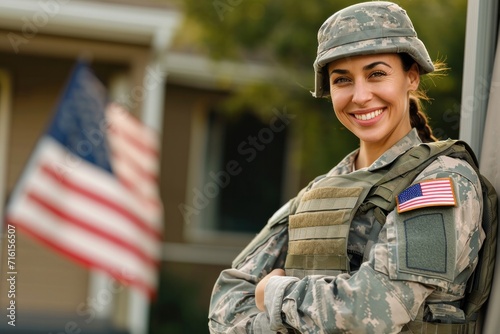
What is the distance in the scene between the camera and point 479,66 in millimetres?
2631

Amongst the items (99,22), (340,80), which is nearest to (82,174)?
(99,22)

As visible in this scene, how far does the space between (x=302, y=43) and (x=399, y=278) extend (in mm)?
7064

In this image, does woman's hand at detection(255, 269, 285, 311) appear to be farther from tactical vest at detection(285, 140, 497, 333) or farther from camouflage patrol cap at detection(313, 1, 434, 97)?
camouflage patrol cap at detection(313, 1, 434, 97)

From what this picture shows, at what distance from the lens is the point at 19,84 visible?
10719 millimetres

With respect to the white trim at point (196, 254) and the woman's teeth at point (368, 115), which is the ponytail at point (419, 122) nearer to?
the woman's teeth at point (368, 115)

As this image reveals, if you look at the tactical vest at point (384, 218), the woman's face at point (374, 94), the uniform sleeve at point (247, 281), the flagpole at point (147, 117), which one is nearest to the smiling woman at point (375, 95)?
the woman's face at point (374, 94)

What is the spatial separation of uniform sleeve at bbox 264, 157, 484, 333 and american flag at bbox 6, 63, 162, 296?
5203mm

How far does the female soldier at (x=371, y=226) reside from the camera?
210 centimetres

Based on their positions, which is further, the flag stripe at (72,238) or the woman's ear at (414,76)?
the flag stripe at (72,238)

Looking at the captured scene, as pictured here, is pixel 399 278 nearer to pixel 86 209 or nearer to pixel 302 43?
pixel 86 209

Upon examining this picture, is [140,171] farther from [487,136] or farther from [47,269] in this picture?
[487,136]

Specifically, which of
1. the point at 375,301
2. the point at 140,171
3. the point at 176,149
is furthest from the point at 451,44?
the point at 375,301

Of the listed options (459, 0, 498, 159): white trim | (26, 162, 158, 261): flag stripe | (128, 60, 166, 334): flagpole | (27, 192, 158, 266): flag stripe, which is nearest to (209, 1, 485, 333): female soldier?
(459, 0, 498, 159): white trim

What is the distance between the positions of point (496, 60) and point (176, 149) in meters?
9.46
